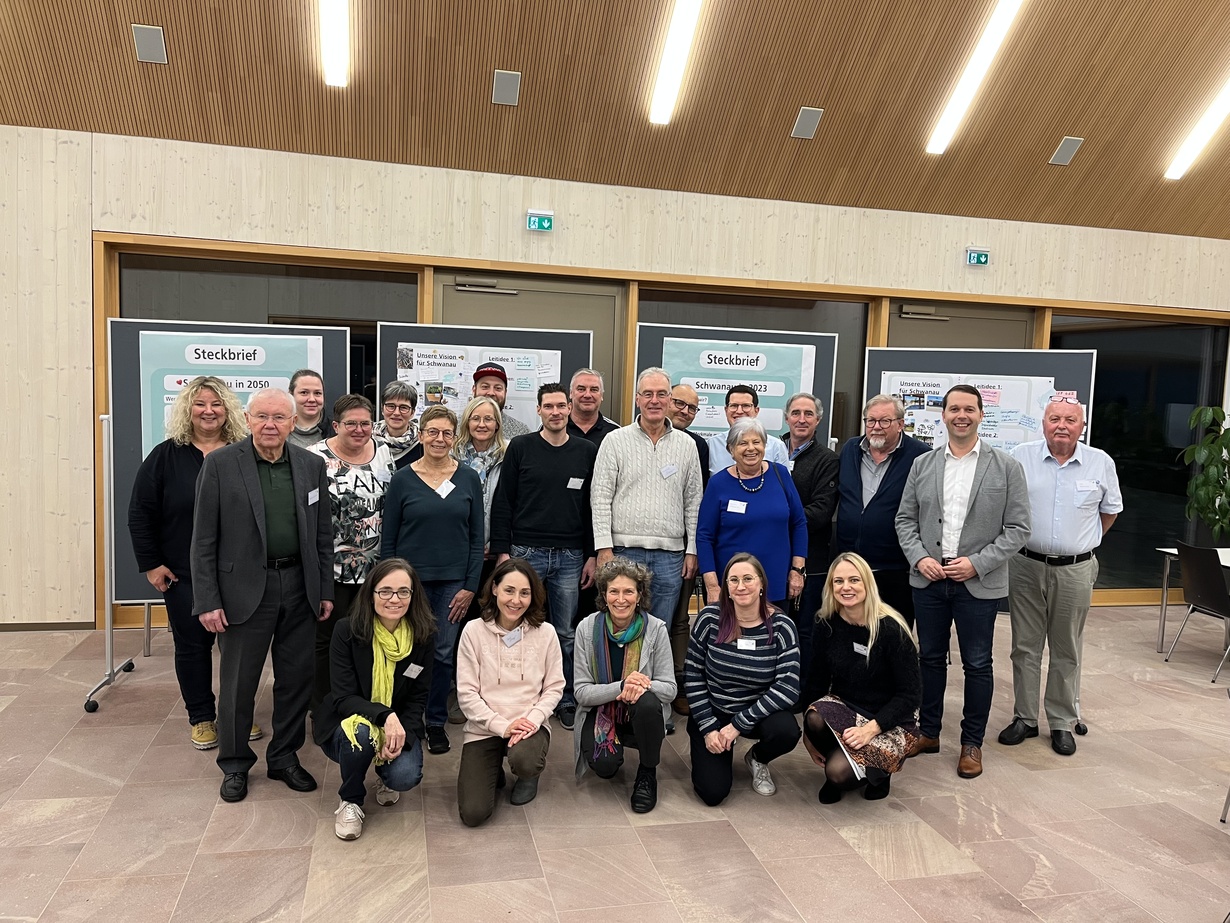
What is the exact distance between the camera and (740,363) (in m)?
5.77

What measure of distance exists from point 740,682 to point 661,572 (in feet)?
2.31

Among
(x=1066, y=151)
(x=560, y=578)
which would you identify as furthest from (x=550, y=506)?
(x=1066, y=151)

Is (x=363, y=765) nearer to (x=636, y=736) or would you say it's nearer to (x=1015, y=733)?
(x=636, y=736)

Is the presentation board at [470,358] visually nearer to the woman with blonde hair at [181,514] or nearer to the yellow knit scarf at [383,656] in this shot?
the woman with blonde hair at [181,514]

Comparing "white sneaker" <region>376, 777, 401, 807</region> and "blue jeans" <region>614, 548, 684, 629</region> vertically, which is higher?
"blue jeans" <region>614, 548, 684, 629</region>

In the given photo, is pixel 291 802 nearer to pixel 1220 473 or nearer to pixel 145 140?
pixel 145 140

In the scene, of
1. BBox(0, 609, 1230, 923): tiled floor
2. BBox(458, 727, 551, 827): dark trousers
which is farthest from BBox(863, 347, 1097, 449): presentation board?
BBox(458, 727, 551, 827): dark trousers

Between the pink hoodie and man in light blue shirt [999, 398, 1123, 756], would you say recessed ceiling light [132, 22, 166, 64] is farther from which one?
man in light blue shirt [999, 398, 1123, 756]

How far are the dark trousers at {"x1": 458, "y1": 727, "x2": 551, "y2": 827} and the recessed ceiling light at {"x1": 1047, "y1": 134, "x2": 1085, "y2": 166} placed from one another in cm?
546

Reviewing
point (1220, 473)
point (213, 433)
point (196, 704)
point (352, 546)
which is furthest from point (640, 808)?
point (1220, 473)

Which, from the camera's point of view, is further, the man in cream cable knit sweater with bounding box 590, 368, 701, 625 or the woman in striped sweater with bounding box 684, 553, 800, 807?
the man in cream cable knit sweater with bounding box 590, 368, 701, 625

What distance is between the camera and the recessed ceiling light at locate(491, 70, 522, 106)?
16.5 feet

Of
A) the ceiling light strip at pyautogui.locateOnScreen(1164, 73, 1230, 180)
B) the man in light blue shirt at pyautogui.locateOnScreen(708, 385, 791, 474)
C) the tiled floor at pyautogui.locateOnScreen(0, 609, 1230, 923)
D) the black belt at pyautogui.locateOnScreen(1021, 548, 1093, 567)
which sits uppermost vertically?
the ceiling light strip at pyautogui.locateOnScreen(1164, 73, 1230, 180)

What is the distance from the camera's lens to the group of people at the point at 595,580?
3.04 m
